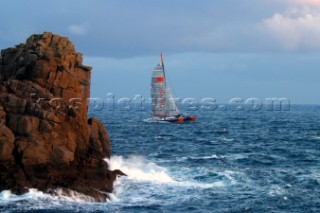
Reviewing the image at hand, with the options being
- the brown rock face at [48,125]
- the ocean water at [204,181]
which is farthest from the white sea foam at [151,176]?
the brown rock face at [48,125]

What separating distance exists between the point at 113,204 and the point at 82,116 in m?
9.88

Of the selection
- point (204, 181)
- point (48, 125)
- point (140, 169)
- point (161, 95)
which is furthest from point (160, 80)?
point (48, 125)

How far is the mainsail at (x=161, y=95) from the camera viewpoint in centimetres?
12369

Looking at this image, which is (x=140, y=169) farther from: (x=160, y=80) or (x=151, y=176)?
(x=160, y=80)

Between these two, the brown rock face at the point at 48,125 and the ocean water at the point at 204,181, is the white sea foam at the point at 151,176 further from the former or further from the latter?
the brown rock face at the point at 48,125

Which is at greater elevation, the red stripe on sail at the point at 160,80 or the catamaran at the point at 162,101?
the red stripe on sail at the point at 160,80

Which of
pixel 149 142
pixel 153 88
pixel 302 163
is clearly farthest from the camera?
pixel 153 88

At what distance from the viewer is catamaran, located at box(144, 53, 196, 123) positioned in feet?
406

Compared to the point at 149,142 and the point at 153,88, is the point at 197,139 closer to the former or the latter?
the point at 149,142

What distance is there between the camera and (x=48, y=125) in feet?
140

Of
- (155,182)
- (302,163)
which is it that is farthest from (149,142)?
(155,182)

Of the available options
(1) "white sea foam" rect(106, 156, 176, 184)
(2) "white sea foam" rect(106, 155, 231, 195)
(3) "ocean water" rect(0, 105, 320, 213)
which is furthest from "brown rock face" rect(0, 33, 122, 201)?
(1) "white sea foam" rect(106, 156, 176, 184)

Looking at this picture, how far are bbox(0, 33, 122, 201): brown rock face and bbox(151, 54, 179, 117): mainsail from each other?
7293cm

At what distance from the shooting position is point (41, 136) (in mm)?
42219
